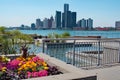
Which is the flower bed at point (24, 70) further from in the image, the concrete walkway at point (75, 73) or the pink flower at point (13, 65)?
the concrete walkway at point (75, 73)

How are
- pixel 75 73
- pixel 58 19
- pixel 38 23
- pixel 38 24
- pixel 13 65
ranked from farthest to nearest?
1. pixel 38 24
2. pixel 38 23
3. pixel 58 19
4. pixel 13 65
5. pixel 75 73

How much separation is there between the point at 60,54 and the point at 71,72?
17.0 ft

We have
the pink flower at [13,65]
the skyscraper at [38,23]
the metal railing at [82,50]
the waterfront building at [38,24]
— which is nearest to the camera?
the pink flower at [13,65]

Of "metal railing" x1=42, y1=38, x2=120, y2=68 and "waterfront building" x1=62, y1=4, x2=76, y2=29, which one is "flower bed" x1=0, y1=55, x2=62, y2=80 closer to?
"metal railing" x1=42, y1=38, x2=120, y2=68

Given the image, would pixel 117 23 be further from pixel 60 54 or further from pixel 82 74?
pixel 82 74

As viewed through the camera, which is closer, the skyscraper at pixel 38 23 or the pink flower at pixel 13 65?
the pink flower at pixel 13 65

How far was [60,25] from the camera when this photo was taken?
7119 centimetres

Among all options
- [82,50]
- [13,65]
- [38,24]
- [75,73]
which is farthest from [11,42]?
[38,24]

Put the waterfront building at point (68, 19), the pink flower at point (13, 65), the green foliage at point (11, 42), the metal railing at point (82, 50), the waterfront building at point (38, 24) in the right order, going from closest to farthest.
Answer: the pink flower at point (13, 65) → the green foliage at point (11, 42) → the metal railing at point (82, 50) → the waterfront building at point (68, 19) → the waterfront building at point (38, 24)

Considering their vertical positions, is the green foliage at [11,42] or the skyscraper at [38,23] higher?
the skyscraper at [38,23]

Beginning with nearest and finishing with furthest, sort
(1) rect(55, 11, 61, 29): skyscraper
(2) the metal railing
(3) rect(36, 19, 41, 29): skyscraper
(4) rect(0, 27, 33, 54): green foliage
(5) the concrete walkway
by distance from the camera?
(5) the concrete walkway, (4) rect(0, 27, 33, 54): green foliage, (2) the metal railing, (1) rect(55, 11, 61, 29): skyscraper, (3) rect(36, 19, 41, 29): skyscraper

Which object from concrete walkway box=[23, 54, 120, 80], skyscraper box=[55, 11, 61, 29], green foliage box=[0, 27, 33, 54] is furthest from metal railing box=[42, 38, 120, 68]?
skyscraper box=[55, 11, 61, 29]

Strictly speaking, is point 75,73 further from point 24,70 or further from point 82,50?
point 82,50

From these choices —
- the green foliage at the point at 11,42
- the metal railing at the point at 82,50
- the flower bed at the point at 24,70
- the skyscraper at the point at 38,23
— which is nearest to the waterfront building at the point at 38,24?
the skyscraper at the point at 38,23
